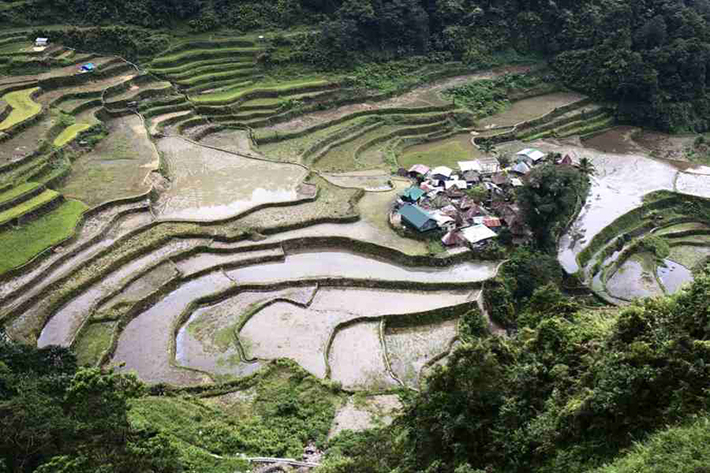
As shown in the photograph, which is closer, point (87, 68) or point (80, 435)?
A: point (80, 435)

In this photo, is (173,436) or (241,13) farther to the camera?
(241,13)

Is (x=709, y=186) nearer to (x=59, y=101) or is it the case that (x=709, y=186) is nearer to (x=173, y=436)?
(x=173, y=436)

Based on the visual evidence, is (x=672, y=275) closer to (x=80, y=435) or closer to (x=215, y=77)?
(x=80, y=435)

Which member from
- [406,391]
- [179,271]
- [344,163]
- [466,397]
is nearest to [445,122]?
[344,163]

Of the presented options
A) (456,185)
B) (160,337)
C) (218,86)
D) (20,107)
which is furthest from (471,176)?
(20,107)

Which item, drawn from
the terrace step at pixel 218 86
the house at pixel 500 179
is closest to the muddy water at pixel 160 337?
the house at pixel 500 179

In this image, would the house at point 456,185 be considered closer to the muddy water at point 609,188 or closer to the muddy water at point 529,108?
the muddy water at point 609,188
